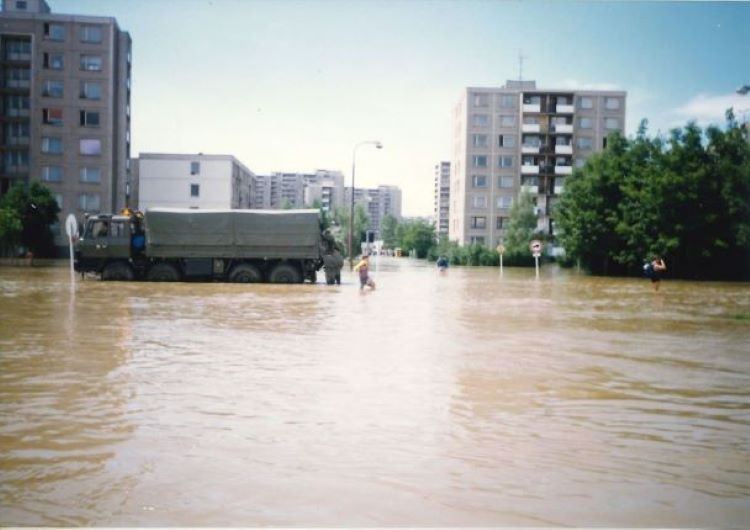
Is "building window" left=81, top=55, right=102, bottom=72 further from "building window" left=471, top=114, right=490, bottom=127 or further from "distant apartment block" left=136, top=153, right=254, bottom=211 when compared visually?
"building window" left=471, top=114, right=490, bottom=127

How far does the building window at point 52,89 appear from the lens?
6650 cm

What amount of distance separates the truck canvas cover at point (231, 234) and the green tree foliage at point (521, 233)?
1856 inches

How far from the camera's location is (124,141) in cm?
7244

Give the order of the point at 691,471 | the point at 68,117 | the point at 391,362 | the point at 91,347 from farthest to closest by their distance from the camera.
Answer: the point at 68,117
the point at 91,347
the point at 391,362
the point at 691,471

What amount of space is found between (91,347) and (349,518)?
7854 mm

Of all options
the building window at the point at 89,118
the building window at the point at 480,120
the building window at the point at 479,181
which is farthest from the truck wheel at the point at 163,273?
the building window at the point at 480,120

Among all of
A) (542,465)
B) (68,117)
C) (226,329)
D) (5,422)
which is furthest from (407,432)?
(68,117)

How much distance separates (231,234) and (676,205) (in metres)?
33.8

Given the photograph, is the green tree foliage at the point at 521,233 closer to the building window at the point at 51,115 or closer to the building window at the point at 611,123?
the building window at the point at 611,123

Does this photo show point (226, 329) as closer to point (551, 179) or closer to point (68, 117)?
point (68, 117)

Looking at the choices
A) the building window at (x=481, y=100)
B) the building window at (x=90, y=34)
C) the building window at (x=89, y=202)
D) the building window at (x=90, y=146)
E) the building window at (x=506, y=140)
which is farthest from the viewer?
the building window at (x=506, y=140)

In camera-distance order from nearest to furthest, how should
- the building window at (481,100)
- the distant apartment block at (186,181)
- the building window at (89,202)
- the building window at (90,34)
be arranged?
1. the building window at (90,34)
2. the building window at (89,202)
3. the distant apartment block at (186,181)
4. the building window at (481,100)

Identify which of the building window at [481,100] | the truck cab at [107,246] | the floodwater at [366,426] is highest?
the building window at [481,100]

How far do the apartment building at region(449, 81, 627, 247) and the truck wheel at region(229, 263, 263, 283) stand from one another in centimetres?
6146
